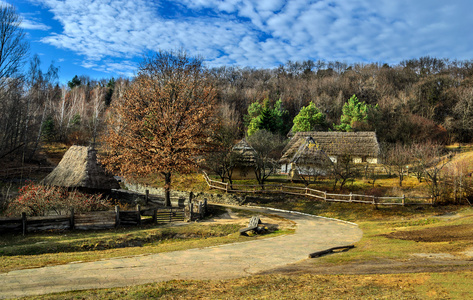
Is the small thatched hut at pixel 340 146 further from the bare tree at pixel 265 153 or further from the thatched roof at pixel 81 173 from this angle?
the thatched roof at pixel 81 173

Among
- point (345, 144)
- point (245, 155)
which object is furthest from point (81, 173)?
point (345, 144)

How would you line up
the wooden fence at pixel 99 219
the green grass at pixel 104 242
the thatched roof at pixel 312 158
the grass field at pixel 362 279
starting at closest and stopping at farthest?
the grass field at pixel 362 279 < the green grass at pixel 104 242 < the wooden fence at pixel 99 219 < the thatched roof at pixel 312 158

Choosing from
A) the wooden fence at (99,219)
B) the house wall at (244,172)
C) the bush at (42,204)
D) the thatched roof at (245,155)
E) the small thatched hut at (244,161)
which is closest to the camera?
the wooden fence at (99,219)

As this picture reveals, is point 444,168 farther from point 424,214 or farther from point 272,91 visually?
point 272,91

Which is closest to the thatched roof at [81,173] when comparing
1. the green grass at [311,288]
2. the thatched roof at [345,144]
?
the green grass at [311,288]

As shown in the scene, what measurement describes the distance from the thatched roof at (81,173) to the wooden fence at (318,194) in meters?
10.5

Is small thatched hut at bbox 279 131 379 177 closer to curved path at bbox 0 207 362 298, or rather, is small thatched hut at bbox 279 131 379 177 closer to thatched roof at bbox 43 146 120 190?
thatched roof at bbox 43 146 120 190

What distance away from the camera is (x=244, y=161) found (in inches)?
1340

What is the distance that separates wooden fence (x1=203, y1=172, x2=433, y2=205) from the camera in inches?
922

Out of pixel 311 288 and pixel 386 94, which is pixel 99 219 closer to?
pixel 311 288

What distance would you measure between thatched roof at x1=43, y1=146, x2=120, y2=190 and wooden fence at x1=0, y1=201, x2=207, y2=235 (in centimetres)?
655

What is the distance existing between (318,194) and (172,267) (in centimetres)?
1843

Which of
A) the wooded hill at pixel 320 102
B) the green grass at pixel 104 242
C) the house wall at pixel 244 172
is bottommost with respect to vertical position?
the green grass at pixel 104 242

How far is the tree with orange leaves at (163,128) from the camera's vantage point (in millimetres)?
22406
